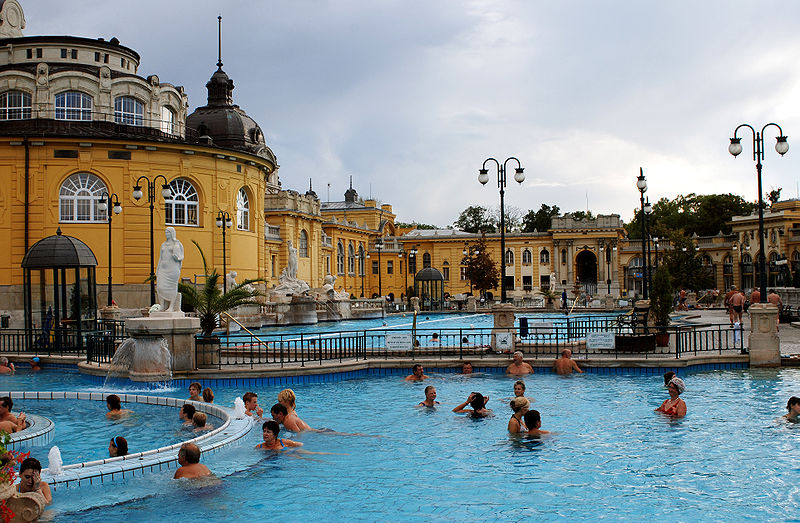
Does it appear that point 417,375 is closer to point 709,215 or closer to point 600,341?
point 600,341

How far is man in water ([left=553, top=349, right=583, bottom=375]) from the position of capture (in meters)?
18.1

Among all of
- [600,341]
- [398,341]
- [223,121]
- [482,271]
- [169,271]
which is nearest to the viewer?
[169,271]

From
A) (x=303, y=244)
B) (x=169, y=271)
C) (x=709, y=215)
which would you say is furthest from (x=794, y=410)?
(x=709, y=215)

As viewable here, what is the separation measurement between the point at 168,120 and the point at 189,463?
38469 mm

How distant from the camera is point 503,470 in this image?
33.3 ft

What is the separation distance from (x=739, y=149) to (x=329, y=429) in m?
13.5

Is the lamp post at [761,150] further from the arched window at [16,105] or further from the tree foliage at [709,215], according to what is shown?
the tree foliage at [709,215]

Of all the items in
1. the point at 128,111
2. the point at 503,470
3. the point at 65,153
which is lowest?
the point at 503,470

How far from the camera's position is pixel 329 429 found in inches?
493

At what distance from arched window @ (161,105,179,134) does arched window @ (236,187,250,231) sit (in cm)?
577

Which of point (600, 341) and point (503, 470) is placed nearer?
point (503, 470)

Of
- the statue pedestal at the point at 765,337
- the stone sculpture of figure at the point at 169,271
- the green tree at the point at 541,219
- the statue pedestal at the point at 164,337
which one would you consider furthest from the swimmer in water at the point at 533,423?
the green tree at the point at 541,219

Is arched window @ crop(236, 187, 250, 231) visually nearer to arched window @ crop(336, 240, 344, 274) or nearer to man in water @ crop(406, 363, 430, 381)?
man in water @ crop(406, 363, 430, 381)

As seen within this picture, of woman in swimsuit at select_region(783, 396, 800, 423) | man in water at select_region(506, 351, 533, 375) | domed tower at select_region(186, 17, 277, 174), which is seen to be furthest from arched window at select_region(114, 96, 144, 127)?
woman in swimsuit at select_region(783, 396, 800, 423)
